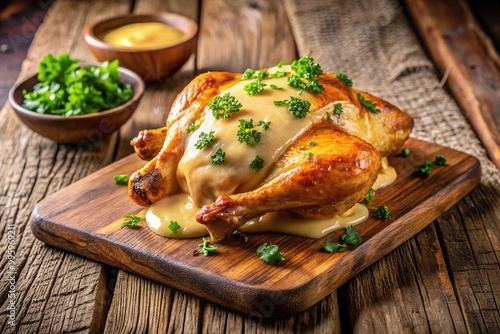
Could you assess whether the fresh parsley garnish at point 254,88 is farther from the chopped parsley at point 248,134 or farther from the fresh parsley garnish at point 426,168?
the fresh parsley garnish at point 426,168

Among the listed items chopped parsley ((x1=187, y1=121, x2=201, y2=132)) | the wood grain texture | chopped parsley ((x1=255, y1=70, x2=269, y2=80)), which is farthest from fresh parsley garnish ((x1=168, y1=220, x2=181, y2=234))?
the wood grain texture

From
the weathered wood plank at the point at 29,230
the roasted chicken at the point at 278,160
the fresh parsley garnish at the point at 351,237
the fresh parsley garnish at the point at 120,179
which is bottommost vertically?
the weathered wood plank at the point at 29,230

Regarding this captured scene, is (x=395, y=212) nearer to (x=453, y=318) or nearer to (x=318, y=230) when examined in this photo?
(x=318, y=230)

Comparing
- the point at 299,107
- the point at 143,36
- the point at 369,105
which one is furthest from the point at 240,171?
the point at 143,36

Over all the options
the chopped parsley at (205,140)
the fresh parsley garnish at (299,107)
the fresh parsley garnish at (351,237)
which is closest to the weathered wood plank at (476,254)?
the fresh parsley garnish at (351,237)

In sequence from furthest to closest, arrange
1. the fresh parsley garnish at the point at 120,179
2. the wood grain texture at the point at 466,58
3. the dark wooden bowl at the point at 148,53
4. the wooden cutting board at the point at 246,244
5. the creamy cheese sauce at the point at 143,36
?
the creamy cheese sauce at the point at 143,36 < the dark wooden bowl at the point at 148,53 < the wood grain texture at the point at 466,58 < the fresh parsley garnish at the point at 120,179 < the wooden cutting board at the point at 246,244

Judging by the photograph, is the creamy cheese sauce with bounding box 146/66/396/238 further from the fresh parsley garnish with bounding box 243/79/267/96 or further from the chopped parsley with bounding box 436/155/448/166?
the chopped parsley with bounding box 436/155/448/166

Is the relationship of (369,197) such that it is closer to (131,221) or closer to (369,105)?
(369,105)
